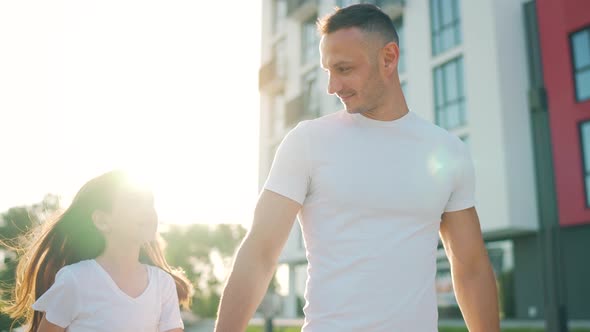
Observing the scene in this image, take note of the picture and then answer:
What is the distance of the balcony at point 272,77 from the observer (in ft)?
120

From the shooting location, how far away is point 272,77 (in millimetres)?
36906

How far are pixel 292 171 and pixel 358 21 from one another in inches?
22.1

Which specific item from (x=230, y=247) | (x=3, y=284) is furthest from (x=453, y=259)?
(x=230, y=247)

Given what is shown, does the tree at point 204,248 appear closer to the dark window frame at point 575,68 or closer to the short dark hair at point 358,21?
the dark window frame at point 575,68

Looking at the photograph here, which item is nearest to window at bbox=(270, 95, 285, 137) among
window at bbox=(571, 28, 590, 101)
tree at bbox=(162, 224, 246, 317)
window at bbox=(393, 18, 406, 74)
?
window at bbox=(393, 18, 406, 74)

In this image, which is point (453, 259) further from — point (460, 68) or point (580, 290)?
point (460, 68)

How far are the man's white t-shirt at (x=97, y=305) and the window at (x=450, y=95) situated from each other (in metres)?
22.6

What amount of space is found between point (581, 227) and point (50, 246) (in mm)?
22019

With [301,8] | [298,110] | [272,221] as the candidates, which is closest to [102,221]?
[272,221]

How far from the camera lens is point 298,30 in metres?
35.7

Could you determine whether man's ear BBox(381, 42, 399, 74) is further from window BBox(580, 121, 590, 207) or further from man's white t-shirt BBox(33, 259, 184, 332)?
window BBox(580, 121, 590, 207)

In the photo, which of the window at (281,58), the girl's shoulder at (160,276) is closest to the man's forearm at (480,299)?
the girl's shoulder at (160,276)

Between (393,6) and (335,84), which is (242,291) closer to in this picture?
(335,84)

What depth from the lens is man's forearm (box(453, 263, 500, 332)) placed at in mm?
2303
